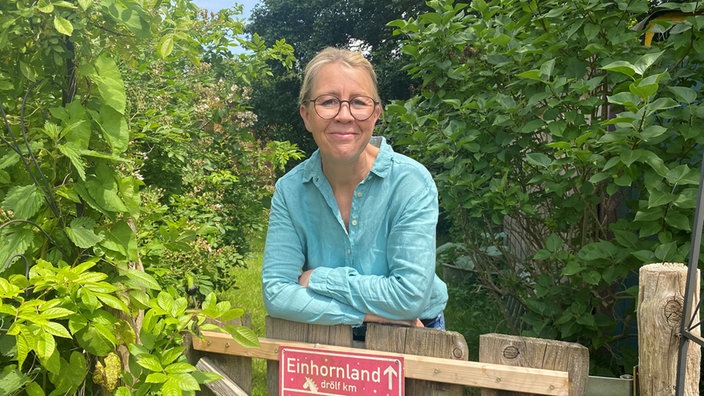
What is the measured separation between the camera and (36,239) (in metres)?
1.67

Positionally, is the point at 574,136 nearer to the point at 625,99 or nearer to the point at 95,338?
the point at 625,99

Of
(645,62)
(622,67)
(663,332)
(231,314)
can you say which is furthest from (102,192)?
(645,62)

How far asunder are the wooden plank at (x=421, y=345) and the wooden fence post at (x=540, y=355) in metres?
0.09

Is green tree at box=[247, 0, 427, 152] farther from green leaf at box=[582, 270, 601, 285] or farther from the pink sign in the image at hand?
the pink sign

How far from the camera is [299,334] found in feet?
6.86

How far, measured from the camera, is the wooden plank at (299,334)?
2020mm

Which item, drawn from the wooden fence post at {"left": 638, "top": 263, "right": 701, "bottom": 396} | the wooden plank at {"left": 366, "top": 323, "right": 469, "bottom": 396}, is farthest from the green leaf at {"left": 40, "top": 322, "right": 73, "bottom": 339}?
the wooden fence post at {"left": 638, "top": 263, "right": 701, "bottom": 396}

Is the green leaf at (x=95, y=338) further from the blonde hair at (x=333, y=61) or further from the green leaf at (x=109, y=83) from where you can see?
the blonde hair at (x=333, y=61)

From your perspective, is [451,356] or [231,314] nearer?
[231,314]

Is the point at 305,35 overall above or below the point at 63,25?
above

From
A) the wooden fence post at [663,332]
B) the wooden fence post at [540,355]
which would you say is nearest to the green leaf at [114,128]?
the wooden fence post at [540,355]

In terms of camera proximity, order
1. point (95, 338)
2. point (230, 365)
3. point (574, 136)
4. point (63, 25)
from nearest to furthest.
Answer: point (63, 25)
point (95, 338)
point (230, 365)
point (574, 136)

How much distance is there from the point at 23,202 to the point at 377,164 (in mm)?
1076

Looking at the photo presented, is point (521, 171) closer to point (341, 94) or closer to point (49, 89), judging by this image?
point (341, 94)
